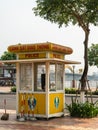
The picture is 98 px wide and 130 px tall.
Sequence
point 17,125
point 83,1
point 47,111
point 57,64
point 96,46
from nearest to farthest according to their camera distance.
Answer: point 17,125
point 47,111
point 57,64
point 83,1
point 96,46

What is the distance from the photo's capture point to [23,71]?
16188mm

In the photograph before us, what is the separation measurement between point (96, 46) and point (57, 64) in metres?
37.4

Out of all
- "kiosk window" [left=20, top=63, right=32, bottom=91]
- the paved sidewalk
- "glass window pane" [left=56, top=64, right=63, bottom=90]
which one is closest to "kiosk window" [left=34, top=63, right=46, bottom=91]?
"kiosk window" [left=20, top=63, right=32, bottom=91]

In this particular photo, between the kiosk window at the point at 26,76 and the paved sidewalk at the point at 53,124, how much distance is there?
140cm

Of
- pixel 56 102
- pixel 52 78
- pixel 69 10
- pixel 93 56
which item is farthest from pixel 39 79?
pixel 93 56

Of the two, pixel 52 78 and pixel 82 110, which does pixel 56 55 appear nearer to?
pixel 52 78

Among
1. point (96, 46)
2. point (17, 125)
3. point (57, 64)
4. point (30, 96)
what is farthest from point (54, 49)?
point (96, 46)

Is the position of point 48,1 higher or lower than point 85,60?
higher

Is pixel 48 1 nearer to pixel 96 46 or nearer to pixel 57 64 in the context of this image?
pixel 57 64

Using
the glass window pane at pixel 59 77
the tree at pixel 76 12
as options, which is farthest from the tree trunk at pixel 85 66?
the glass window pane at pixel 59 77

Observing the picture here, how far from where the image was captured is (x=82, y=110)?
16375 mm

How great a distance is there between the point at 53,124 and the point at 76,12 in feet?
20.1

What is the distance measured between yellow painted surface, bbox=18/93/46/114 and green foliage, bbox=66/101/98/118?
1651 millimetres

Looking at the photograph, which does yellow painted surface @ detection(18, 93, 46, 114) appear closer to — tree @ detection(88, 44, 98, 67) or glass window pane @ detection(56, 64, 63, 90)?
glass window pane @ detection(56, 64, 63, 90)
